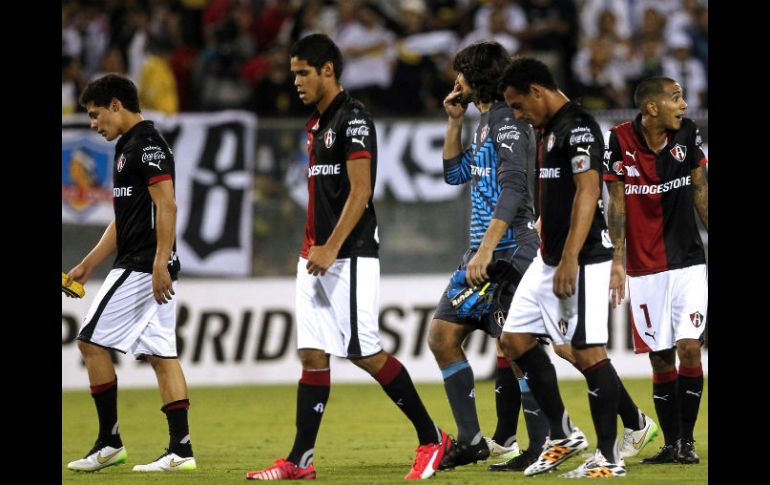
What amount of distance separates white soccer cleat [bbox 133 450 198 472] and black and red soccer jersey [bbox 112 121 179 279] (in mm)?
1102

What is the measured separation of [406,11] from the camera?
661 inches

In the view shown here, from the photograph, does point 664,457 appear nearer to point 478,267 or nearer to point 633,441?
point 633,441

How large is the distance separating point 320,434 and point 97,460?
2.31 meters

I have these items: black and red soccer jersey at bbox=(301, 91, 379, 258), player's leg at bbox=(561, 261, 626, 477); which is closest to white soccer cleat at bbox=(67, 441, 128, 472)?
black and red soccer jersey at bbox=(301, 91, 379, 258)

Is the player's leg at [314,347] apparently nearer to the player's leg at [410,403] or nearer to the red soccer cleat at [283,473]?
the red soccer cleat at [283,473]

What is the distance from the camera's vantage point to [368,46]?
16.0 metres

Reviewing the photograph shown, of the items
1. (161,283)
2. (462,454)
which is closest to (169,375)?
(161,283)

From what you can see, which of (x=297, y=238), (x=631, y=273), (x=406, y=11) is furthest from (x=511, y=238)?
(x=406, y=11)

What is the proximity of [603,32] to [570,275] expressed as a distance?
10.9 meters

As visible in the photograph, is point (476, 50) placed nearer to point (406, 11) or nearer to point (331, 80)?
point (331, 80)

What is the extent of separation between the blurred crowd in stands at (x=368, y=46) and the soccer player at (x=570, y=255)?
8282 millimetres

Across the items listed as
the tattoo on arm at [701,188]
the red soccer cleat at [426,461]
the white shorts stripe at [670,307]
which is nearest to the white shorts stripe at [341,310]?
the red soccer cleat at [426,461]

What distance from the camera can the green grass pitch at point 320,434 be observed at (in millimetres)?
7293

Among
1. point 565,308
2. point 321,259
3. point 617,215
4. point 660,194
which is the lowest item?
point 565,308
